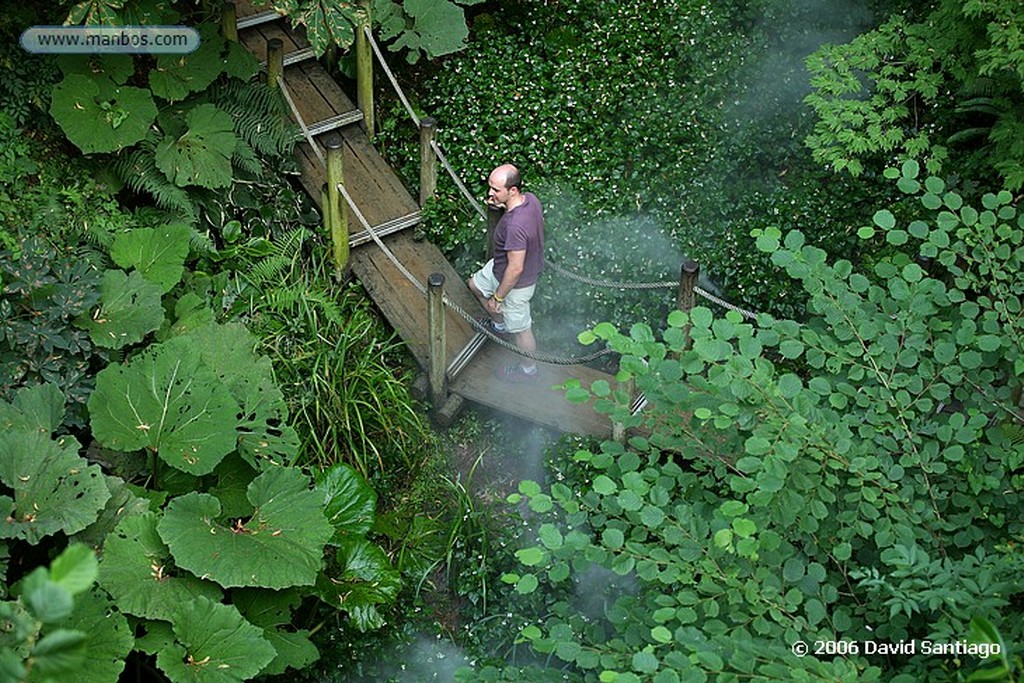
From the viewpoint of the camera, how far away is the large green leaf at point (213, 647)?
16.4 ft

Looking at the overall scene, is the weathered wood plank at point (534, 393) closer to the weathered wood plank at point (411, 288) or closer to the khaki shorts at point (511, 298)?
the weathered wood plank at point (411, 288)

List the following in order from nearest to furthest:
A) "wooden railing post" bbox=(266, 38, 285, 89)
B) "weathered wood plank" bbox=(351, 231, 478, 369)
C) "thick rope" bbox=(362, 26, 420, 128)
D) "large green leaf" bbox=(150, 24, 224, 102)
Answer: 1. "large green leaf" bbox=(150, 24, 224, 102)
2. "weathered wood plank" bbox=(351, 231, 478, 369)
3. "wooden railing post" bbox=(266, 38, 285, 89)
4. "thick rope" bbox=(362, 26, 420, 128)

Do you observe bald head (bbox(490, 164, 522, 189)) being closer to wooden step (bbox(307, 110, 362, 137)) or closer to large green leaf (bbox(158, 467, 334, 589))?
large green leaf (bbox(158, 467, 334, 589))

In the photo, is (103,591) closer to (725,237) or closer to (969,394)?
(969,394)

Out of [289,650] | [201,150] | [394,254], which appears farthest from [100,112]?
[289,650]

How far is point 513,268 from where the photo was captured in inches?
261

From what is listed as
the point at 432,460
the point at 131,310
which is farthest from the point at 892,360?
the point at 131,310

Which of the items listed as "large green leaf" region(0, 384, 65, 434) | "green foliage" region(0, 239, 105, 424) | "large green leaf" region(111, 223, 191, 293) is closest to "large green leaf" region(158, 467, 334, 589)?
"large green leaf" region(0, 384, 65, 434)

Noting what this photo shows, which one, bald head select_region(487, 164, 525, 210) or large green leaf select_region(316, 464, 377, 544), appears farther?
bald head select_region(487, 164, 525, 210)

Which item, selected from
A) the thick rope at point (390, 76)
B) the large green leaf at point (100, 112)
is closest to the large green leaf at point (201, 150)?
the large green leaf at point (100, 112)

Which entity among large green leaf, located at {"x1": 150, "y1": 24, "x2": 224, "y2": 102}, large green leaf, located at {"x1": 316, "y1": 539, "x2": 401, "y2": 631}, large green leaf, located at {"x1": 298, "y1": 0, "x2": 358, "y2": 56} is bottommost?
large green leaf, located at {"x1": 316, "y1": 539, "x2": 401, "y2": 631}

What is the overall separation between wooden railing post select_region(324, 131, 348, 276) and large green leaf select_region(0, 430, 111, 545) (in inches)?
107

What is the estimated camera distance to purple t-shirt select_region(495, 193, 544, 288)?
6.52 metres

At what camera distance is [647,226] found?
25.7 ft
